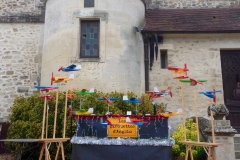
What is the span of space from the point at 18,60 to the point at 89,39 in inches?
149

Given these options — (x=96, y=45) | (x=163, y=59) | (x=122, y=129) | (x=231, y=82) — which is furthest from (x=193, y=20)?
(x=122, y=129)

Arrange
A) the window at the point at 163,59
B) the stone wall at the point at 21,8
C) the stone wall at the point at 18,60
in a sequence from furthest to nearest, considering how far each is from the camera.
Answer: the stone wall at the point at 21,8 → the stone wall at the point at 18,60 → the window at the point at 163,59

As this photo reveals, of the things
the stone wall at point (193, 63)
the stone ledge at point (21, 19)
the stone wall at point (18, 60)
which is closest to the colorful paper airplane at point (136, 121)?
the stone wall at point (193, 63)

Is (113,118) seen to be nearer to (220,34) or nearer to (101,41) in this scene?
(101,41)

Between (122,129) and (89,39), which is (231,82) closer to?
(89,39)

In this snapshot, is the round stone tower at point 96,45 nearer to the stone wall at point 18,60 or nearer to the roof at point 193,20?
the roof at point 193,20

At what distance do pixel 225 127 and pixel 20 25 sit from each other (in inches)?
355

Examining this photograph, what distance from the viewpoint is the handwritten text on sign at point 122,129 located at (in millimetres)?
5320

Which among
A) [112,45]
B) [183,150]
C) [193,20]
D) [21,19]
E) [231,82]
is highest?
[21,19]

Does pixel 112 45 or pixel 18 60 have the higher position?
pixel 112 45

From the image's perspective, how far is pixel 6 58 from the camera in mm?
10625

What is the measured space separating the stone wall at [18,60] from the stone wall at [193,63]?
489cm

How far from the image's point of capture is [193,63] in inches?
391

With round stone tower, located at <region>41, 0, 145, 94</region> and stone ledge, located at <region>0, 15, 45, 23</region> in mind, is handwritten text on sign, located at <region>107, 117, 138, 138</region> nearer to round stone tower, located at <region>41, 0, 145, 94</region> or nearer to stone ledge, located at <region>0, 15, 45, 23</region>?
round stone tower, located at <region>41, 0, 145, 94</region>
